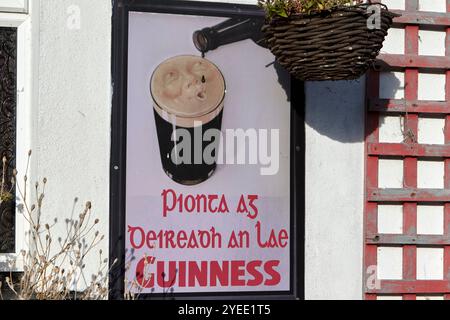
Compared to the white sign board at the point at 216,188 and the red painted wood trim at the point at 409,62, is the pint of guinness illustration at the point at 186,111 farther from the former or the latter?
the red painted wood trim at the point at 409,62

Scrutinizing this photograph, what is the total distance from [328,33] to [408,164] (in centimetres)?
105

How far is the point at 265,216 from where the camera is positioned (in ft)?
16.4

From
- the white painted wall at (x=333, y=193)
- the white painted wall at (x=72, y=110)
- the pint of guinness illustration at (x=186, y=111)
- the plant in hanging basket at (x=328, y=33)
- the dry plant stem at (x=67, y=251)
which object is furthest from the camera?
the white painted wall at (x=333, y=193)

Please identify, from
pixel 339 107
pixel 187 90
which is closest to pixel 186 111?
pixel 187 90

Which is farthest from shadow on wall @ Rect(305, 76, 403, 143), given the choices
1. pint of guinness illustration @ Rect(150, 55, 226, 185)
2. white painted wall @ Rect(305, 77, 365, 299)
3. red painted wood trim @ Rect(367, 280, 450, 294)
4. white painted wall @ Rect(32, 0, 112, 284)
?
white painted wall @ Rect(32, 0, 112, 284)

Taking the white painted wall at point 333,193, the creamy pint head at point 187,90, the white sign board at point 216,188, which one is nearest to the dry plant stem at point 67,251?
the white sign board at point 216,188

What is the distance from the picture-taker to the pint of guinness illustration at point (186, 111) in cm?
488

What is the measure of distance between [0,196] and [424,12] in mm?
2424

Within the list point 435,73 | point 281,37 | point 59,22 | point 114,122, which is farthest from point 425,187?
point 59,22

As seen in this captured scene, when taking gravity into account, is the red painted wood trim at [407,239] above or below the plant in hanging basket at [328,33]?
below

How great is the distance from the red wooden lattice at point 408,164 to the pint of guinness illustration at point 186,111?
0.84 m

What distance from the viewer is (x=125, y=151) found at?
483 cm

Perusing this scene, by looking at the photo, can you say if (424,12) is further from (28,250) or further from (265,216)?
(28,250)

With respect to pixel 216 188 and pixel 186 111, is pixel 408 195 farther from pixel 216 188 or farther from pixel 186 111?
pixel 186 111
